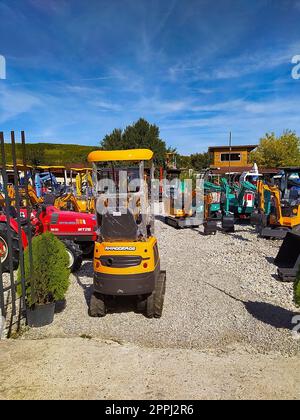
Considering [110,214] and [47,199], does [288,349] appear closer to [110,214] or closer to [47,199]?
[110,214]

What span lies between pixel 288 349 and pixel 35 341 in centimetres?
298

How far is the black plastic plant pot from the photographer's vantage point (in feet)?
15.1

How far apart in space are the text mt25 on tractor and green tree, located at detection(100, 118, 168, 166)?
34.9 m

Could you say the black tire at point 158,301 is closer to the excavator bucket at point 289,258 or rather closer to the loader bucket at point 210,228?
the excavator bucket at point 289,258

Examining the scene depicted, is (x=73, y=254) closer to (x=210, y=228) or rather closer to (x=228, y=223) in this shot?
(x=210, y=228)

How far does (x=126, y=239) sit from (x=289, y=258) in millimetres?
3920

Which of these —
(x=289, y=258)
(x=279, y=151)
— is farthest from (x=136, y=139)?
(x=289, y=258)

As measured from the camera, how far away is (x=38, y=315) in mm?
4621

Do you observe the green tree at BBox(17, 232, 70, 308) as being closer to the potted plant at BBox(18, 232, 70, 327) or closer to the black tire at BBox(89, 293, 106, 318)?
the potted plant at BBox(18, 232, 70, 327)

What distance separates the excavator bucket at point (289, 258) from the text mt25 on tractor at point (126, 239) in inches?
110

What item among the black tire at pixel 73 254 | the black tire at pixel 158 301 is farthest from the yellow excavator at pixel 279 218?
the black tire at pixel 158 301

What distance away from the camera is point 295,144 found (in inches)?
1577

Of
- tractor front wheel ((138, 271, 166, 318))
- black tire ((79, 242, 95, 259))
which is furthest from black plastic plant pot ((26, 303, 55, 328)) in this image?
black tire ((79, 242, 95, 259))

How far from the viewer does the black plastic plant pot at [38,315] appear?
181 inches
